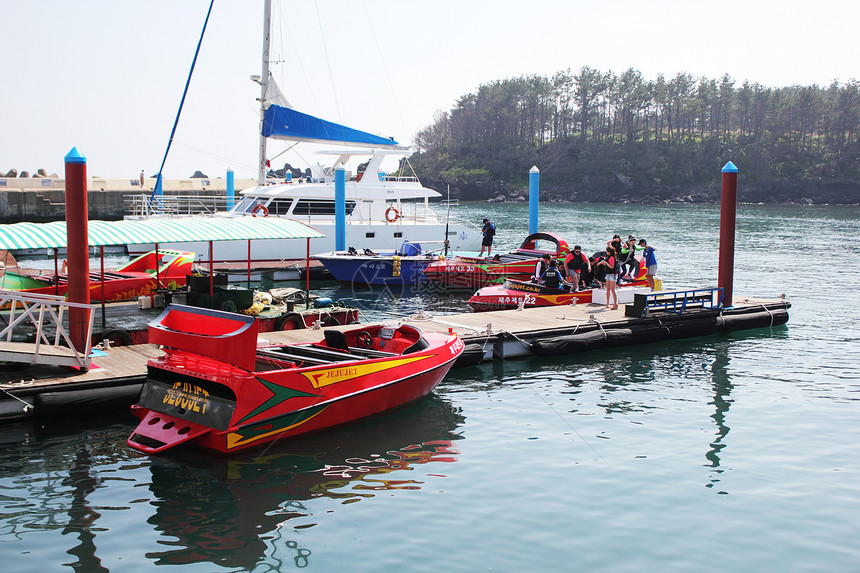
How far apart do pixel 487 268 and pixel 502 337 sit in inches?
431

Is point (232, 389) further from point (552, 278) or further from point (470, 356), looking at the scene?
point (552, 278)

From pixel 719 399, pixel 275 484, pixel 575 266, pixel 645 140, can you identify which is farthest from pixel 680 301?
pixel 645 140

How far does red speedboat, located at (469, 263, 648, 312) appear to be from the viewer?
69.8 feet

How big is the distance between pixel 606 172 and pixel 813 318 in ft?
358

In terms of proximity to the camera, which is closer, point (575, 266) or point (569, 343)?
point (569, 343)

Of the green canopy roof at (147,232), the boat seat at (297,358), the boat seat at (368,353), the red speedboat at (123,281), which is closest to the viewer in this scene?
the boat seat at (297,358)

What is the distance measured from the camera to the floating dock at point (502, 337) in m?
11.5

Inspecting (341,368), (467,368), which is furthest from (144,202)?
(341,368)

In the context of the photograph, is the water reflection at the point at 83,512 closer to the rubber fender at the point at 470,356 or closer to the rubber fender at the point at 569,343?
the rubber fender at the point at 470,356

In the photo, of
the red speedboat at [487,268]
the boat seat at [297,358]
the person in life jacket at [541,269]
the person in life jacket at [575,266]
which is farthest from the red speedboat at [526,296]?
the boat seat at [297,358]

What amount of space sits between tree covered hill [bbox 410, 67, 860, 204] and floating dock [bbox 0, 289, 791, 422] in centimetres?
10394

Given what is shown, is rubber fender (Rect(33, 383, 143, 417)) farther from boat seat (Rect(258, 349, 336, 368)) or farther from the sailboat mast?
the sailboat mast

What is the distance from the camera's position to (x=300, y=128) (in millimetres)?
33219

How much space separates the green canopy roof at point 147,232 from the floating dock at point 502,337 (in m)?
2.27
